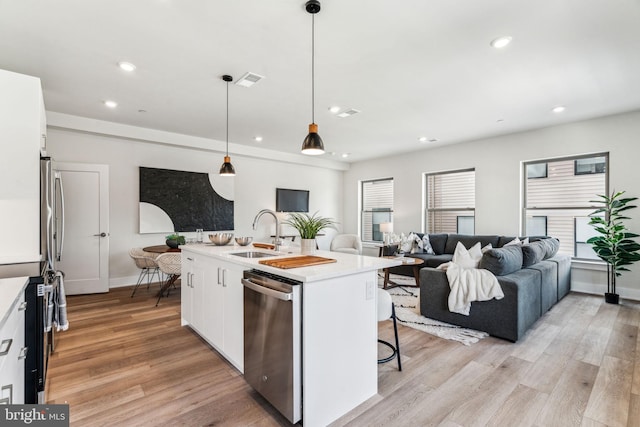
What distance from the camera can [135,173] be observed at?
521 cm

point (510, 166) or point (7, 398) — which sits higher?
point (510, 166)

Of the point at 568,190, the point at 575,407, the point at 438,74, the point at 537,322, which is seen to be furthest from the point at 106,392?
the point at 568,190

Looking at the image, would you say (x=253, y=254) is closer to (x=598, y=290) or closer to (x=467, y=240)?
(x=467, y=240)

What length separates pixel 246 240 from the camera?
11.3ft

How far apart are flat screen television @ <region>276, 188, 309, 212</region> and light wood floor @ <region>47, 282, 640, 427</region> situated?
13.1ft

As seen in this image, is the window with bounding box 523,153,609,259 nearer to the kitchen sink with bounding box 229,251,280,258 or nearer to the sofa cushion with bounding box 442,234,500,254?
the sofa cushion with bounding box 442,234,500,254

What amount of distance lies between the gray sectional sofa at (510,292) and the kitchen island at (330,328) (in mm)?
1591

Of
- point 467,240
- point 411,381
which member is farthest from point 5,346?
point 467,240

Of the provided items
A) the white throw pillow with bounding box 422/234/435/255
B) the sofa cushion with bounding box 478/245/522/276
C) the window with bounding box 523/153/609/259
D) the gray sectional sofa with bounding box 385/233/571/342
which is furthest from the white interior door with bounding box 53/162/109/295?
the window with bounding box 523/153/609/259

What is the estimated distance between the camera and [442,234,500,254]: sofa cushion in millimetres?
5329

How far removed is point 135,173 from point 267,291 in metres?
4.55

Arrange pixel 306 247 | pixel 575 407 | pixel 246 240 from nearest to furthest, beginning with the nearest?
pixel 575 407, pixel 306 247, pixel 246 240

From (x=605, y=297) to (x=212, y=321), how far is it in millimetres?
5244

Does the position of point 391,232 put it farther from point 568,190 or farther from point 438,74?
point 438,74
